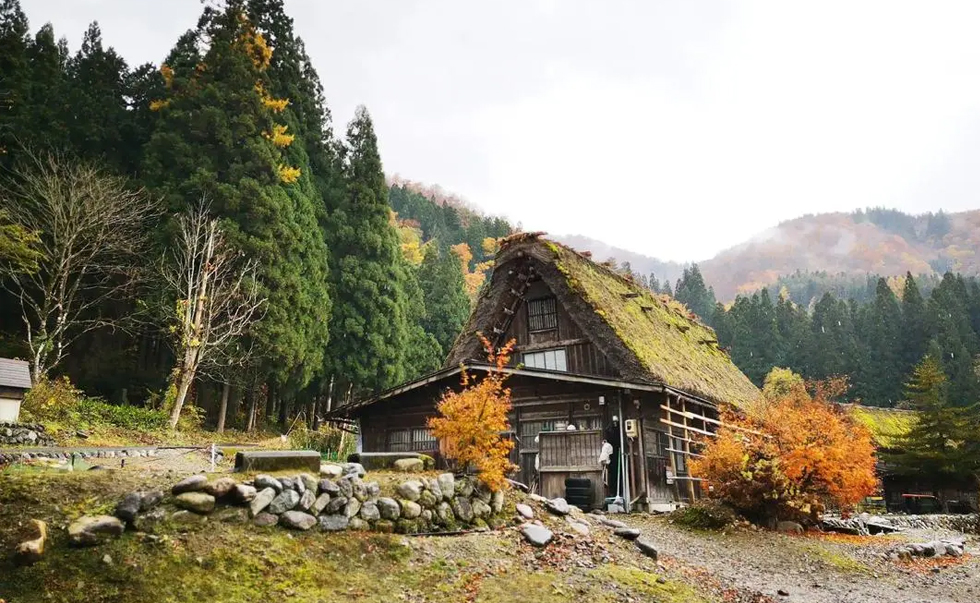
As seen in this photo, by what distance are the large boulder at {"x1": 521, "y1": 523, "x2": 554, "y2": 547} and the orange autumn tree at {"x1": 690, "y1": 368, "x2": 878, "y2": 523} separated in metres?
5.86

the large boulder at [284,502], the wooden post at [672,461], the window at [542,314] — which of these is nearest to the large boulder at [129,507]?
the large boulder at [284,502]

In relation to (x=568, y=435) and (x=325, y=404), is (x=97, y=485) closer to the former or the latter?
(x=568, y=435)

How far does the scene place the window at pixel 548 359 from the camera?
17.8 metres

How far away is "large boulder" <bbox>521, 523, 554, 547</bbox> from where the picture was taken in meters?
7.65

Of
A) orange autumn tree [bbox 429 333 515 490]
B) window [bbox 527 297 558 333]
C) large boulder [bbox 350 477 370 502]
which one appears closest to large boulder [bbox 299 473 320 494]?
large boulder [bbox 350 477 370 502]

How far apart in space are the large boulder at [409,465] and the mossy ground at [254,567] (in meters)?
1.54

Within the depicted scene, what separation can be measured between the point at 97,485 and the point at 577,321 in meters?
13.1

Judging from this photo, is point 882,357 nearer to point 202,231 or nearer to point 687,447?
point 687,447

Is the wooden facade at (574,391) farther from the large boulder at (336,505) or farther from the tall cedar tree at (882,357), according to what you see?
the tall cedar tree at (882,357)

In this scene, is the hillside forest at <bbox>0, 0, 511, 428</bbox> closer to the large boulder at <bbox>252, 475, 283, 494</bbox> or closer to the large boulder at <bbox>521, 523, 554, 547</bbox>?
the large boulder at <bbox>252, 475, 283, 494</bbox>

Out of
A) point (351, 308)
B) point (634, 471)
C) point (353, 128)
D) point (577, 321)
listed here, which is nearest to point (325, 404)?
point (351, 308)

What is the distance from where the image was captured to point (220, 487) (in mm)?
5965

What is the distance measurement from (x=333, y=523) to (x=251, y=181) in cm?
1829

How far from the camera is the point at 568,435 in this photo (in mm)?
15344
